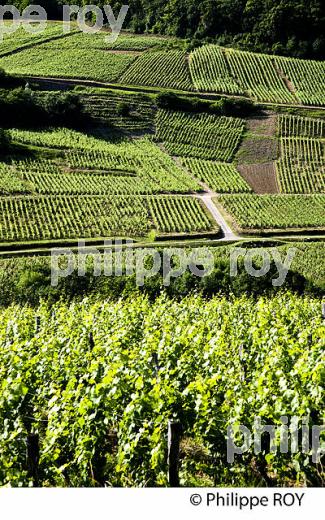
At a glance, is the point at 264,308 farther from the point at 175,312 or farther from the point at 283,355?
the point at 283,355

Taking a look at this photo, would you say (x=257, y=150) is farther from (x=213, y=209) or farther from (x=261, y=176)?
(x=213, y=209)

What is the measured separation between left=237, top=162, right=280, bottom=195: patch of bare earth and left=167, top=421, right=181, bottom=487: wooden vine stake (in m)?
53.0

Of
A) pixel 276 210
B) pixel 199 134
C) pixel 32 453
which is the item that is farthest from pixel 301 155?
pixel 32 453

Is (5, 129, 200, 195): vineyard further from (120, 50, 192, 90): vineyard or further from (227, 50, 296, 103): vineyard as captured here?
(227, 50, 296, 103): vineyard

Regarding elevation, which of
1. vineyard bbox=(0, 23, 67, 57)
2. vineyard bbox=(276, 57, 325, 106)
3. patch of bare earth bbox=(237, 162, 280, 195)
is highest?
vineyard bbox=(0, 23, 67, 57)

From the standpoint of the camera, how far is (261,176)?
6631 centimetres

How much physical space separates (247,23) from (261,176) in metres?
52.5

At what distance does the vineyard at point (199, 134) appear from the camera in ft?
233

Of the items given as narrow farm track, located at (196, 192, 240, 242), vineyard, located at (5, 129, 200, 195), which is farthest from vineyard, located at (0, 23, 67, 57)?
narrow farm track, located at (196, 192, 240, 242)

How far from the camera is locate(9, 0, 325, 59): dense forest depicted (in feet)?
343

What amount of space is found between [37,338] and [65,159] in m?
48.3

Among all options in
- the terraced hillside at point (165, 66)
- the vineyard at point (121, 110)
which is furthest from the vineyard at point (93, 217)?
the terraced hillside at point (165, 66)

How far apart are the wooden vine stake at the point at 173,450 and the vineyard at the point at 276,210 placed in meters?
42.4

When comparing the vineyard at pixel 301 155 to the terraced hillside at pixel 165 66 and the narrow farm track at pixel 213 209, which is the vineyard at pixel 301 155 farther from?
the narrow farm track at pixel 213 209
